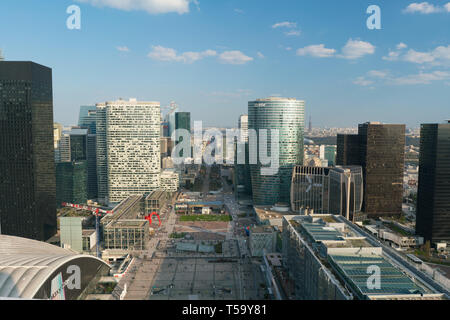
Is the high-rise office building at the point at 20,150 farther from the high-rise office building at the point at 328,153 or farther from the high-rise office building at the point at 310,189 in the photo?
the high-rise office building at the point at 328,153

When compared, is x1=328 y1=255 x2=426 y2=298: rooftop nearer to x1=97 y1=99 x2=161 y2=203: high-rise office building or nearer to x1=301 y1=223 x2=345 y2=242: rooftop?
x1=301 y1=223 x2=345 y2=242: rooftop

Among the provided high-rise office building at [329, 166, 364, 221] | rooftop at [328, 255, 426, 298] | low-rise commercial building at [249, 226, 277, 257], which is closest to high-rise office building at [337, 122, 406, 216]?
high-rise office building at [329, 166, 364, 221]

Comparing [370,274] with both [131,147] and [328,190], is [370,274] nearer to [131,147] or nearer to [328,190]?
[328,190]

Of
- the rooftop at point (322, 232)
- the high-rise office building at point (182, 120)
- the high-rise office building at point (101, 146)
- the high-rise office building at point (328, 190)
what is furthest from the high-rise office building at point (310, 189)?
the high-rise office building at point (182, 120)

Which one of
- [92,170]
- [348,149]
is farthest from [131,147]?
[348,149]

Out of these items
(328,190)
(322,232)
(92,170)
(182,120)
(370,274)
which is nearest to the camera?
(370,274)
